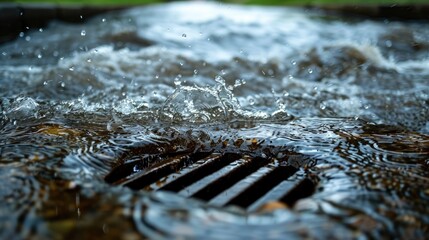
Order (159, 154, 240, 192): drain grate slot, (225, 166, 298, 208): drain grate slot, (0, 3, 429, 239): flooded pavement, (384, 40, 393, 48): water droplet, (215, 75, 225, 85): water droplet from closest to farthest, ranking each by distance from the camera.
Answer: (0, 3, 429, 239): flooded pavement → (225, 166, 298, 208): drain grate slot → (159, 154, 240, 192): drain grate slot → (215, 75, 225, 85): water droplet → (384, 40, 393, 48): water droplet

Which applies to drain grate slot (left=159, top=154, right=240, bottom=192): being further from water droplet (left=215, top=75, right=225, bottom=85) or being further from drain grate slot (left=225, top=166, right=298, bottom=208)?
water droplet (left=215, top=75, right=225, bottom=85)

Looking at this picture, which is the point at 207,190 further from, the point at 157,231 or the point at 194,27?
the point at 194,27

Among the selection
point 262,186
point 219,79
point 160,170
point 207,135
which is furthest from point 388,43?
point 160,170

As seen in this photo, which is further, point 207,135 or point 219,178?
point 207,135

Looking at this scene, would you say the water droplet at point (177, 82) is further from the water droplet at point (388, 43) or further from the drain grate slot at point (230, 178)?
the water droplet at point (388, 43)

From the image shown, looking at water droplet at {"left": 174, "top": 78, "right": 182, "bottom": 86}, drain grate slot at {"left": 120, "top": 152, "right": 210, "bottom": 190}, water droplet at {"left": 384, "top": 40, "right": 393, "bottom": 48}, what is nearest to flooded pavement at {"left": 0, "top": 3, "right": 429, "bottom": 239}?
water droplet at {"left": 174, "top": 78, "right": 182, "bottom": 86}

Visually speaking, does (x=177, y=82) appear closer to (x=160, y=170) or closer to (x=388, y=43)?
(x=160, y=170)

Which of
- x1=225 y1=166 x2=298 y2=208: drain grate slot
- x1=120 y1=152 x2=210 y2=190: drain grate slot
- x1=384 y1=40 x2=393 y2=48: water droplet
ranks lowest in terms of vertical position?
x1=225 y1=166 x2=298 y2=208: drain grate slot
